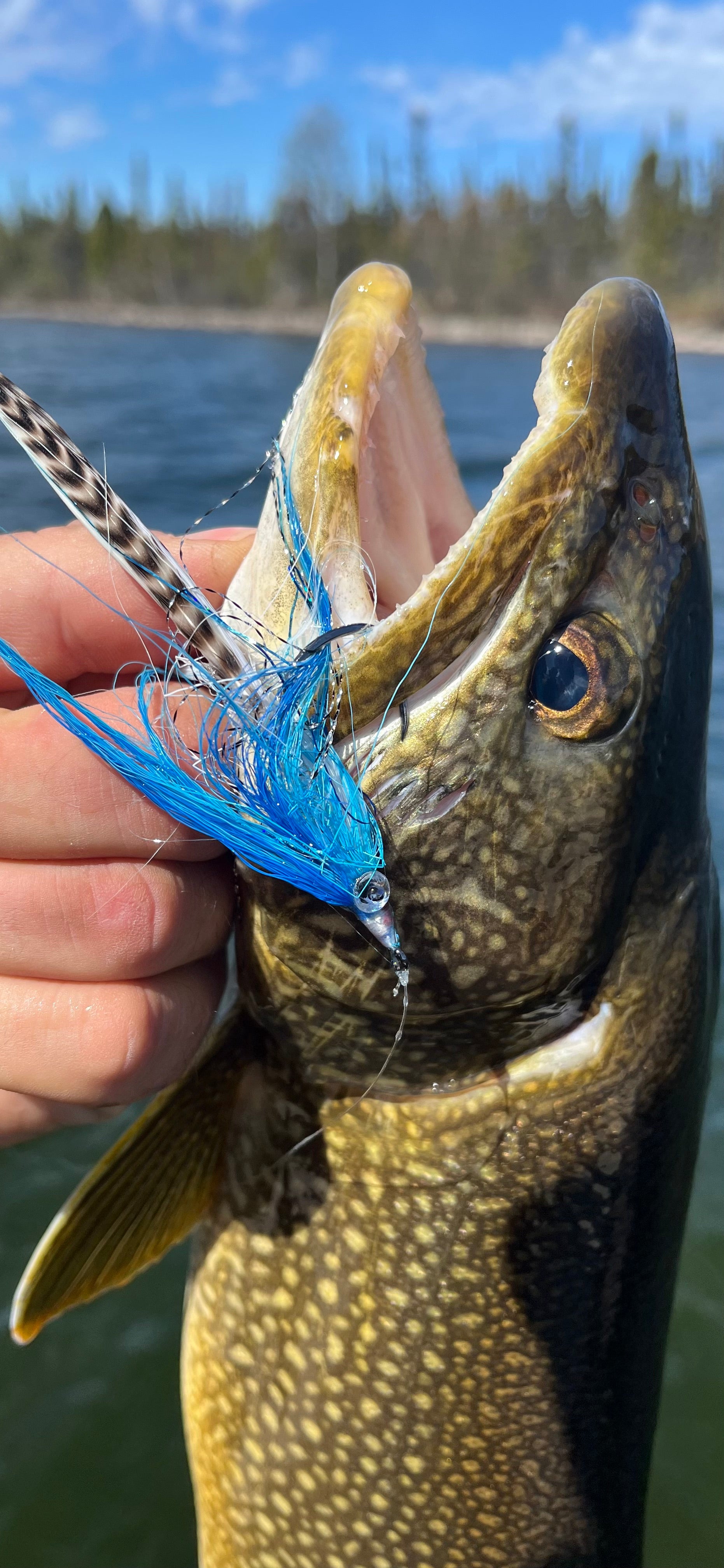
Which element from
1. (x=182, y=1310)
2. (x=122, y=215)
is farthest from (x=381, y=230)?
(x=182, y=1310)

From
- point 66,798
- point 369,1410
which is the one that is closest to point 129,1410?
point 369,1410

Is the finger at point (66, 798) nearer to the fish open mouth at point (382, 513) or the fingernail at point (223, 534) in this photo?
the fish open mouth at point (382, 513)

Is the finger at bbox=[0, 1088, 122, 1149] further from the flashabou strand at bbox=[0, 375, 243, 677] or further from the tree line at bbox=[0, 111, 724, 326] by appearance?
the tree line at bbox=[0, 111, 724, 326]

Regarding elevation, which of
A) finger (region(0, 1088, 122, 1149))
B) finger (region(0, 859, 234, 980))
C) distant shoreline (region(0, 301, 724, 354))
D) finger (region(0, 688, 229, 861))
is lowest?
distant shoreline (region(0, 301, 724, 354))

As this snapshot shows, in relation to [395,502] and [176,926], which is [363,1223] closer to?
[176,926]

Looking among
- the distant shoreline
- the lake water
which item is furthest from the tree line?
the lake water
